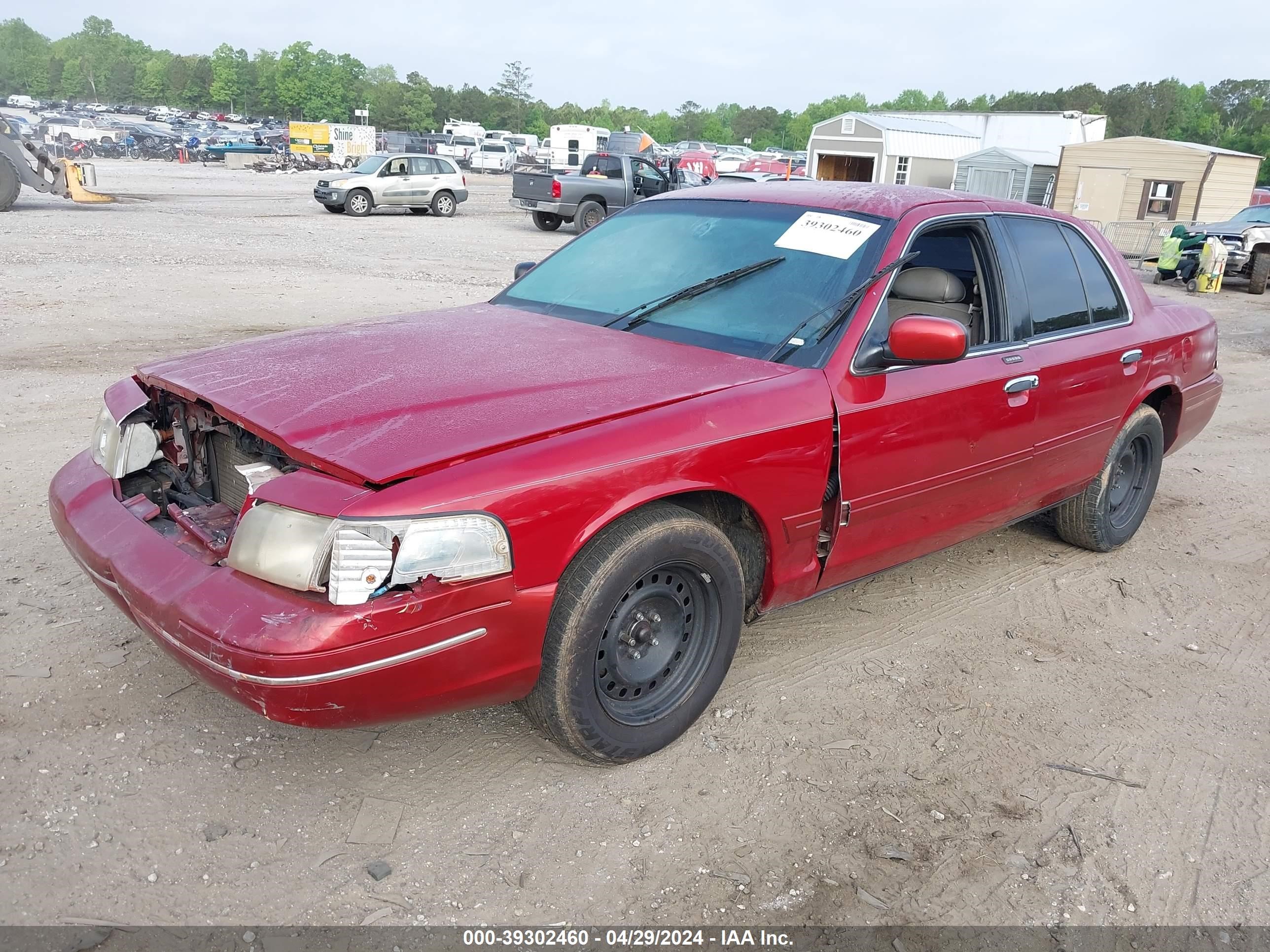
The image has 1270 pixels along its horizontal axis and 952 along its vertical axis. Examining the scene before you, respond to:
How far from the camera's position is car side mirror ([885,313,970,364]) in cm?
310

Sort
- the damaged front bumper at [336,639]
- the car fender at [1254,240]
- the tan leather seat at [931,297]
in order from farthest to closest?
the car fender at [1254,240], the tan leather seat at [931,297], the damaged front bumper at [336,639]

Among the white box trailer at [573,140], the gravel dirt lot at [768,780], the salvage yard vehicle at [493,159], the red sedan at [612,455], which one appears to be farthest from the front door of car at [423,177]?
the white box trailer at [573,140]

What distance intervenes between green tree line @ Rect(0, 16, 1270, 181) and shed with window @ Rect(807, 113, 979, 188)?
3829 cm

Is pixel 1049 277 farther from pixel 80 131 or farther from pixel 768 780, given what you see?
pixel 80 131

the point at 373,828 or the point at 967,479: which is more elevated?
the point at 967,479

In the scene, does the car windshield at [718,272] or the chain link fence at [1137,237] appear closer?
the car windshield at [718,272]

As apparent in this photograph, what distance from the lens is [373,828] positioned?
2.68 m

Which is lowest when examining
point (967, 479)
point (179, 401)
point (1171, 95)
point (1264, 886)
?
point (1264, 886)

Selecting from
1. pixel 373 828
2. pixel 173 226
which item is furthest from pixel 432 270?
pixel 373 828

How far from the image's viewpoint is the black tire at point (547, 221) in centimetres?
2141

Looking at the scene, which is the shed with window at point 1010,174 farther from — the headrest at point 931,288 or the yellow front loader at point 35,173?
the headrest at point 931,288

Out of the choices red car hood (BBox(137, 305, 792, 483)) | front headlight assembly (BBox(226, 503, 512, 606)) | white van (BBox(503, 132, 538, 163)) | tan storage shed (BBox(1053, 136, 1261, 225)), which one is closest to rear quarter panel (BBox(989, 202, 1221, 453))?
red car hood (BBox(137, 305, 792, 483))

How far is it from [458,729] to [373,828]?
1.74 ft

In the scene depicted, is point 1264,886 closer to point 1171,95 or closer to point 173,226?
point 173,226
